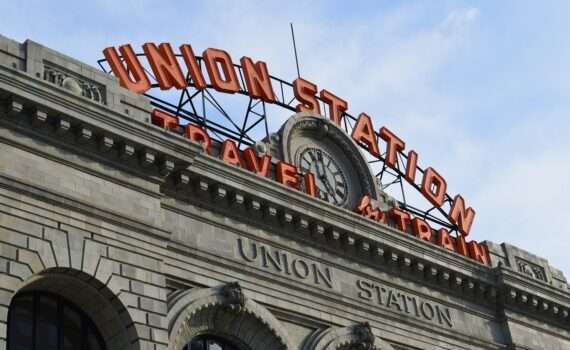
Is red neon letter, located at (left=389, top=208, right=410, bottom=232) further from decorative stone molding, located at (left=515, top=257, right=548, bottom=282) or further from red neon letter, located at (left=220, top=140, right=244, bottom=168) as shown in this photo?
red neon letter, located at (left=220, top=140, right=244, bottom=168)

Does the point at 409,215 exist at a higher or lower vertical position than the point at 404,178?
lower

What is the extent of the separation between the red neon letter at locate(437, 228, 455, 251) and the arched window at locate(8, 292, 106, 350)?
19.4m

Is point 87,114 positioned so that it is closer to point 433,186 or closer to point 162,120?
point 162,120

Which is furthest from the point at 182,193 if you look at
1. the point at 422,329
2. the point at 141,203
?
the point at 422,329

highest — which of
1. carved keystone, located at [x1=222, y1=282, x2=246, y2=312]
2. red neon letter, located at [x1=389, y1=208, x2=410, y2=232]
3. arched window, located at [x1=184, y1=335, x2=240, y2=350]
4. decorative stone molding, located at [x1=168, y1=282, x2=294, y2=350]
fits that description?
red neon letter, located at [x1=389, y1=208, x2=410, y2=232]

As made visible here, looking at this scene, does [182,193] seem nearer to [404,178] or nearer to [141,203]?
[141,203]

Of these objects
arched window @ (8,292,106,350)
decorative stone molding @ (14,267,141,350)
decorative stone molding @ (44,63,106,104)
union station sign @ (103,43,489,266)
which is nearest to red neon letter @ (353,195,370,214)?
union station sign @ (103,43,489,266)

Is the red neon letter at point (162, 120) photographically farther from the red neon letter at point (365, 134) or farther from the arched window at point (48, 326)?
the red neon letter at point (365, 134)

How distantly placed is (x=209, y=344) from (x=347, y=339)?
5.89 metres

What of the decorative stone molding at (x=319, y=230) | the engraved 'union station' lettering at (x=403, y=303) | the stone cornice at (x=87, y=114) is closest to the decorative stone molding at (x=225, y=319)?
the decorative stone molding at (x=319, y=230)

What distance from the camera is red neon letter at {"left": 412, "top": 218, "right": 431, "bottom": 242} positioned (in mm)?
47425

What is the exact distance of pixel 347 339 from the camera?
133 ft

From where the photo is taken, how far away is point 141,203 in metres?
35.6

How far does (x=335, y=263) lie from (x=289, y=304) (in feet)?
11.3
